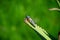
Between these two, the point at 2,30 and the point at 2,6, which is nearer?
the point at 2,30

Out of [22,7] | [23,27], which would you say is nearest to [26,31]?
[23,27]

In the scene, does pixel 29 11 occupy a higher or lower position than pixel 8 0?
lower

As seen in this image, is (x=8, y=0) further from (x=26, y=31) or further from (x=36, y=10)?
(x=26, y=31)

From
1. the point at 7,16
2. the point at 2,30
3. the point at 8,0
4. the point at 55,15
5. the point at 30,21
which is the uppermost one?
the point at 8,0

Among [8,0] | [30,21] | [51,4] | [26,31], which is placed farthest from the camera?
[8,0]

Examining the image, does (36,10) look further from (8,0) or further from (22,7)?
(8,0)

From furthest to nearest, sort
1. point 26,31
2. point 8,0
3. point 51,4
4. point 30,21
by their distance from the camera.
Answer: point 8,0
point 51,4
point 26,31
point 30,21

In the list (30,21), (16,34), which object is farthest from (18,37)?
(30,21)
